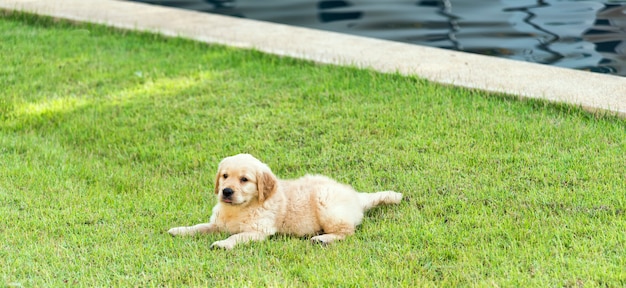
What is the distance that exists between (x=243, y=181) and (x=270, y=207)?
0.24 metres

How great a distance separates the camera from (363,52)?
909 centimetres

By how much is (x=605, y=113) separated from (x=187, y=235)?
337 cm

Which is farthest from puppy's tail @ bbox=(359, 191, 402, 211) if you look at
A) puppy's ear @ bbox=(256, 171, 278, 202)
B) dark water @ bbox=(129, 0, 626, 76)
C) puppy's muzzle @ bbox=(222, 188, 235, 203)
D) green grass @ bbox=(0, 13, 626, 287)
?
dark water @ bbox=(129, 0, 626, 76)

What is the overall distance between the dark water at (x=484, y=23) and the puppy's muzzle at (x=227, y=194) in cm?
470

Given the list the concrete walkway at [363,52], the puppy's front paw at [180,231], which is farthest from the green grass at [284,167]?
the concrete walkway at [363,52]

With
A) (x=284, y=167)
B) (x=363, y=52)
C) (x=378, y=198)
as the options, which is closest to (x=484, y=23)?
(x=363, y=52)

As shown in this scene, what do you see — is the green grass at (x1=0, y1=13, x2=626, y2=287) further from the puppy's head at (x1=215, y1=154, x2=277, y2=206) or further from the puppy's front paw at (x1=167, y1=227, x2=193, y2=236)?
the puppy's head at (x1=215, y1=154, x2=277, y2=206)

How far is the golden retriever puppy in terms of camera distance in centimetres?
521

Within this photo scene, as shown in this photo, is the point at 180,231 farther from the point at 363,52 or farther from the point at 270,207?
the point at 363,52

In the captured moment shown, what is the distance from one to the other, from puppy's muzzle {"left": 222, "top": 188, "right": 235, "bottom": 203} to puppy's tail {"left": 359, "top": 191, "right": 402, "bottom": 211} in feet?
2.76

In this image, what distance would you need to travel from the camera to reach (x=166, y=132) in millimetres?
7512

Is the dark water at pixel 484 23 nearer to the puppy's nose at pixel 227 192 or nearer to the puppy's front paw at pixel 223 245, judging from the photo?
the puppy's nose at pixel 227 192

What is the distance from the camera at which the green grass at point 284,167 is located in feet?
15.8

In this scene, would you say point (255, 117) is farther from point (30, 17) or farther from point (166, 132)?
point (30, 17)
